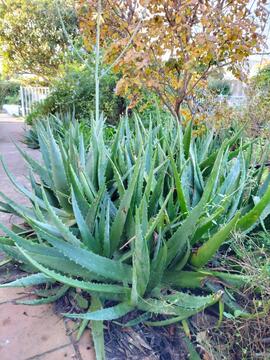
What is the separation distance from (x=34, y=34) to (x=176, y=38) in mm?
7726

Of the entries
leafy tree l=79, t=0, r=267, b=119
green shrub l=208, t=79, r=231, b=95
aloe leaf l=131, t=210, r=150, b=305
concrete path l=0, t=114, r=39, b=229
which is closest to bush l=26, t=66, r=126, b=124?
concrete path l=0, t=114, r=39, b=229

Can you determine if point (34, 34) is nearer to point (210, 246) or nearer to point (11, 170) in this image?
point (11, 170)

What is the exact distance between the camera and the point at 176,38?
3.76 metres

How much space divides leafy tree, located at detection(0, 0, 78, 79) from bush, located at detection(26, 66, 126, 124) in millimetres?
3247

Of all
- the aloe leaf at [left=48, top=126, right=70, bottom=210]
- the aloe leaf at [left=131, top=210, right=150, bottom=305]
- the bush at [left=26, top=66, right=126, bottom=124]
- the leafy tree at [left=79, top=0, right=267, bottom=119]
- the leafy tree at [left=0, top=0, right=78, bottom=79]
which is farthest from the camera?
the leafy tree at [left=0, top=0, right=78, bottom=79]

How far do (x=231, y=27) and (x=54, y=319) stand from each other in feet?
11.1

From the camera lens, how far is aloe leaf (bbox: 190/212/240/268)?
1293mm

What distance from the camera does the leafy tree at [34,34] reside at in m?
9.30

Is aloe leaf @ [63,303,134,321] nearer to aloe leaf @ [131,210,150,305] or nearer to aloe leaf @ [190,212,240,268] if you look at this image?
aloe leaf @ [131,210,150,305]

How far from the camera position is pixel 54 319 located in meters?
1.51

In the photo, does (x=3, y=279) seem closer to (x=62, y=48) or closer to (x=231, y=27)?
(x=231, y=27)

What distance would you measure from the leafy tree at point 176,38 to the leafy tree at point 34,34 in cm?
533

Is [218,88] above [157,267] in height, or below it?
above

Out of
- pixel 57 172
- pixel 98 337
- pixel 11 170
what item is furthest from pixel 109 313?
pixel 11 170
